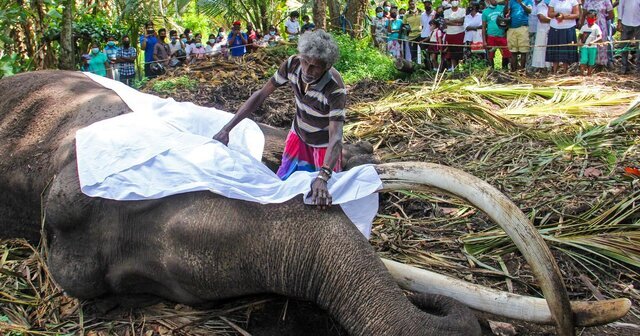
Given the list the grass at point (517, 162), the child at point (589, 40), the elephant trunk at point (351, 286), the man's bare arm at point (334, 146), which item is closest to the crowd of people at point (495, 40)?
the child at point (589, 40)

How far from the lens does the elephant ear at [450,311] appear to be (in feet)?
9.87

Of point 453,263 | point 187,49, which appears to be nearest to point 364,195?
point 453,263

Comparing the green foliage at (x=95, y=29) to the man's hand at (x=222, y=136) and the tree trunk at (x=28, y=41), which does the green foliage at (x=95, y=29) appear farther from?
the man's hand at (x=222, y=136)

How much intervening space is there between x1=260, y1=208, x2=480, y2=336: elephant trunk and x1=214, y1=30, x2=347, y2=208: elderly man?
20 cm

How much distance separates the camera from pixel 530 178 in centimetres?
543

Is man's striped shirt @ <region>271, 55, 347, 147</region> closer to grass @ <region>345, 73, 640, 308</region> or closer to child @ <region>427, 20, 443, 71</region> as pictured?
grass @ <region>345, 73, 640, 308</region>

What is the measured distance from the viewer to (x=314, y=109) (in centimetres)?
420

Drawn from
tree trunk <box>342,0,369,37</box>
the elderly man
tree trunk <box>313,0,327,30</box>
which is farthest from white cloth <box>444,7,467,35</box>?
the elderly man

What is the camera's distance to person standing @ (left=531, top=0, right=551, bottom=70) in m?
11.3

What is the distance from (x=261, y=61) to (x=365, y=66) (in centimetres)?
185

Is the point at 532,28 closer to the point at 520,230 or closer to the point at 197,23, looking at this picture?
the point at 520,230

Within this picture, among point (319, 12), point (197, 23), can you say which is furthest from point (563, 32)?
point (197, 23)

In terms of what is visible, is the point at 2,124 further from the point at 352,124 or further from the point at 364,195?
the point at 352,124

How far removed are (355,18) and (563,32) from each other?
4.99 metres
